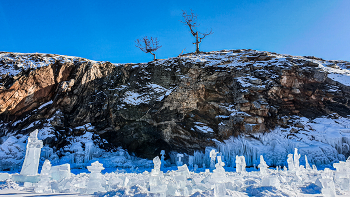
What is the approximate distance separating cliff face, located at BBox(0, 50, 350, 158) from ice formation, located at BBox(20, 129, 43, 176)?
12.7m

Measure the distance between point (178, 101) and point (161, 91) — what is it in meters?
2.06

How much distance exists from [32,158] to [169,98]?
45.2ft

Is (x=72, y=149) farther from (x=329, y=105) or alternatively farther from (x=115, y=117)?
(x=329, y=105)

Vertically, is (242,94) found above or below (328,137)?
above

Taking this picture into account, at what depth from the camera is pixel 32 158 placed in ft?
23.9

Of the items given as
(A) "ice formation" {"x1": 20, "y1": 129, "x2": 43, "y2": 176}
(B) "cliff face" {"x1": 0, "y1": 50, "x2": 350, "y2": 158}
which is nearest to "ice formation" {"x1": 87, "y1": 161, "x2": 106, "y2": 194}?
(A) "ice formation" {"x1": 20, "y1": 129, "x2": 43, "y2": 176}

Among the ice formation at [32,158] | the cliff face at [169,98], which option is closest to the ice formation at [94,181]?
the ice formation at [32,158]

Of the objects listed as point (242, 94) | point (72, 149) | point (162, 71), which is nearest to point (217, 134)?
point (242, 94)

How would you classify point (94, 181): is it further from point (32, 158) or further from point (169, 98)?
point (169, 98)

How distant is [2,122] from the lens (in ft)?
59.5

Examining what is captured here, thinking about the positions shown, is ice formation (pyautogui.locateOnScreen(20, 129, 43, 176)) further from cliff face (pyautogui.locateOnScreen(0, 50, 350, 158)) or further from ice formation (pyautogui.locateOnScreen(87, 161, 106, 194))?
cliff face (pyautogui.locateOnScreen(0, 50, 350, 158))

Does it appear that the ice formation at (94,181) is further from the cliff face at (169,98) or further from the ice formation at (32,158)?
the cliff face at (169,98)

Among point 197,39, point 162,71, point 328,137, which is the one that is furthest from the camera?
point 197,39

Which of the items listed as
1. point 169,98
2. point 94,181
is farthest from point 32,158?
point 169,98
